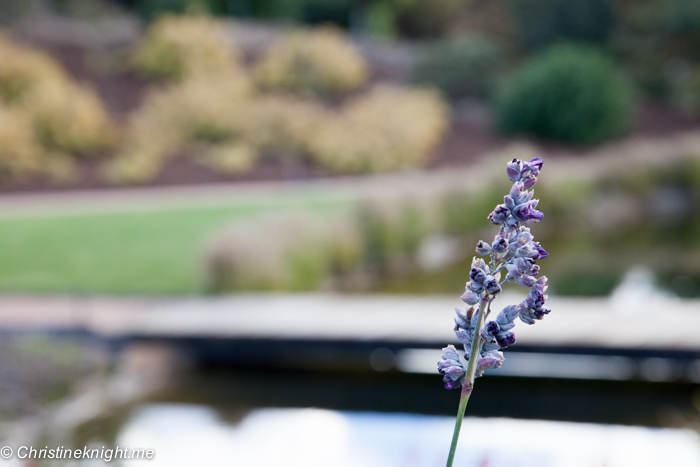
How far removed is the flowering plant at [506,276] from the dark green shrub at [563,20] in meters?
19.5

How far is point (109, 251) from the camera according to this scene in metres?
7.99

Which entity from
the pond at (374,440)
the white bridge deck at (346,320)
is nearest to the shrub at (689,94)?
the white bridge deck at (346,320)

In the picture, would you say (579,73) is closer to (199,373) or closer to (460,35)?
(460,35)

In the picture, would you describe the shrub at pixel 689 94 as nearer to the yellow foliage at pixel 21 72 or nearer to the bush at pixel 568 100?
the bush at pixel 568 100

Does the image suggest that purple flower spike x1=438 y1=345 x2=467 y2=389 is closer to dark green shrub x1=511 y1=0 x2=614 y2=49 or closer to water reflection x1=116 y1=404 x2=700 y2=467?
water reflection x1=116 y1=404 x2=700 y2=467

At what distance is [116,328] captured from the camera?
486 centimetres

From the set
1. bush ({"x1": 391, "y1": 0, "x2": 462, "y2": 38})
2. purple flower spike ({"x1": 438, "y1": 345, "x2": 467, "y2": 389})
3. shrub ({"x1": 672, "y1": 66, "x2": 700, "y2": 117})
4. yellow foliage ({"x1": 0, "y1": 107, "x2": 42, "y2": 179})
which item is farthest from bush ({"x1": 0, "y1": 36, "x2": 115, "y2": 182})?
shrub ({"x1": 672, "y1": 66, "x2": 700, "y2": 117})

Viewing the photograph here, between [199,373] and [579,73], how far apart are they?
14.6 meters

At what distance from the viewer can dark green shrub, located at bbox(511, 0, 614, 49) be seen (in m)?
18.9

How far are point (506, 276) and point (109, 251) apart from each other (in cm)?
797

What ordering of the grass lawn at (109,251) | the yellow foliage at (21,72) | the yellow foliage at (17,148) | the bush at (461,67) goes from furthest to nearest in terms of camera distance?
the bush at (461,67) < the yellow foliage at (21,72) < the yellow foliage at (17,148) < the grass lawn at (109,251)

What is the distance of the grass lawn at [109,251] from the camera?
22.7ft

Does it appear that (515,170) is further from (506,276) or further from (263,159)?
(263,159)

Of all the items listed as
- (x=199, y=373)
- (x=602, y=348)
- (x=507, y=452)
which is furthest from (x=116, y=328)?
(x=602, y=348)
